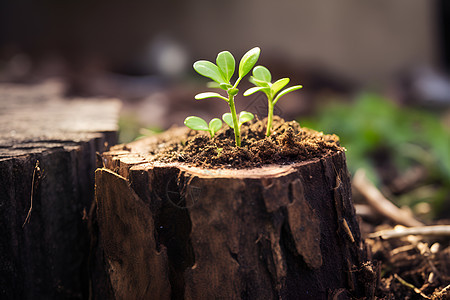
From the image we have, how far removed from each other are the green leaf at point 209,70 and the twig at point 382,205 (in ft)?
5.06

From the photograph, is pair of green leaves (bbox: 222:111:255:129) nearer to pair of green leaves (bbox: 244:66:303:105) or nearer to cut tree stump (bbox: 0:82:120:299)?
pair of green leaves (bbox: 244:66:303:105)

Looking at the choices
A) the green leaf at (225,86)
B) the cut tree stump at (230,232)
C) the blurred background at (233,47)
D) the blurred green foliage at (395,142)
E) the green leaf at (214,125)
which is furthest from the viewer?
the blurred background at (233,47)

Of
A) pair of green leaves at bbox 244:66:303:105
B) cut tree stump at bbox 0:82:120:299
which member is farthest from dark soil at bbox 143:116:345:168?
cut tree stump at bbox 0:82:120:299

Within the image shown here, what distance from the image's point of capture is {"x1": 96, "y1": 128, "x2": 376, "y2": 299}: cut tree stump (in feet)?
3.99

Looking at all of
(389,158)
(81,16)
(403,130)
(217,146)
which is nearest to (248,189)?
(217,146)

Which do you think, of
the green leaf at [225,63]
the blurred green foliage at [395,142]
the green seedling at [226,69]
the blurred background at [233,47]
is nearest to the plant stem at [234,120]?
the green seedling at [226,69]

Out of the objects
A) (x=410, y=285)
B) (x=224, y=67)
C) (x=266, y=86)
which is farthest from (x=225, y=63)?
(x=410, y=285)

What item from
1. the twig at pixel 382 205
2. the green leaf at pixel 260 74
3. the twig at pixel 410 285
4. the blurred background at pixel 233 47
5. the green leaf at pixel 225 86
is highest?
the blurred background at pixel 233 47

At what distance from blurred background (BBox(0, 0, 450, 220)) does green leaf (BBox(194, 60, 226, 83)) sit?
12.5ft

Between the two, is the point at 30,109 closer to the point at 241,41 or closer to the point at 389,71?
the point at 241,41

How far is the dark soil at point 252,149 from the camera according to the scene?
1.34 m

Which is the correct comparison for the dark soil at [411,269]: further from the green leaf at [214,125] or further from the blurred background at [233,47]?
the blurred background at [233,47]

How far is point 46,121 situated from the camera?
7.31 feet

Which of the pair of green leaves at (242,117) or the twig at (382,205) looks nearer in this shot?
the pair of green leaves at (242,117)
